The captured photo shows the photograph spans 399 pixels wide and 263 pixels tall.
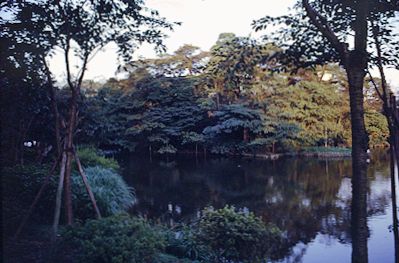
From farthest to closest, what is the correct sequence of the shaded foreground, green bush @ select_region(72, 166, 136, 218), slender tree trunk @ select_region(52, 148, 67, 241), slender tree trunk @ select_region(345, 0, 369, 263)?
green bush @ select_region(72, 166, 136, 218) < slender tree trunk @ select_region(52, 148, 67, 241) < the shaded foreground < slender tree trunk @ select_region(345, 0, 369, 263)

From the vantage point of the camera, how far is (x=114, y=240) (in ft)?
10.0

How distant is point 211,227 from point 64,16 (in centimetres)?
275

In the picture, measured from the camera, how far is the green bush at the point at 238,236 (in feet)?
12.5

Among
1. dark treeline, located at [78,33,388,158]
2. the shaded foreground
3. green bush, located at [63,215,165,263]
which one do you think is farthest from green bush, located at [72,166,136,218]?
dark treeline, located at [78,33,388,158]

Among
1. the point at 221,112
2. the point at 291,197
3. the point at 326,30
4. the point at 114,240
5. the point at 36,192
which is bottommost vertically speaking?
the point at 291,197

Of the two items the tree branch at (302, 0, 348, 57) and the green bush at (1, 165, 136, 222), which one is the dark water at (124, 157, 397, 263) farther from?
the tree branch at (302, 0, 348, 57)

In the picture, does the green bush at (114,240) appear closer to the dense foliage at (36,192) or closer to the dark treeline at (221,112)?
the dense foliage at (36,192)

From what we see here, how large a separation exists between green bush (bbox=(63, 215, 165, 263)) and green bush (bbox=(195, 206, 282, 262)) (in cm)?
66

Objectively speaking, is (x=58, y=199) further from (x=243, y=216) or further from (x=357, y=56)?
(x=357, y=56)

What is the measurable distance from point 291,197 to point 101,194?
17.1ft

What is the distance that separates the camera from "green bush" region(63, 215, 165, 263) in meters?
2.99

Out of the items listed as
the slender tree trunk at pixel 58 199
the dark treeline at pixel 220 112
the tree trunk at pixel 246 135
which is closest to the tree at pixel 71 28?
the slender tree trunk at pixel 58 199

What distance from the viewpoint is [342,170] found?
13.8 metres

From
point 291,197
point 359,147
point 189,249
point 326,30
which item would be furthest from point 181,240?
point 291,197
